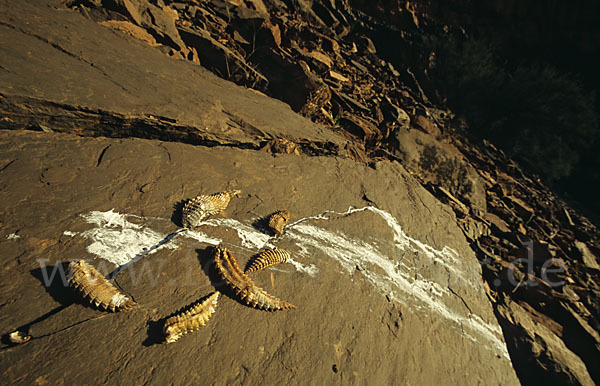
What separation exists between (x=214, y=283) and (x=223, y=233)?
0.50 metres

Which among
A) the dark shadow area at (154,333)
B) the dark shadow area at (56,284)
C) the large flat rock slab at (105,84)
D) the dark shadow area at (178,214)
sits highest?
the large flat rock slab at (105,84)

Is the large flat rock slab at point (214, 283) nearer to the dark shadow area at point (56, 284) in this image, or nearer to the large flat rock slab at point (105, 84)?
the dark shadow area at point (56, 284)

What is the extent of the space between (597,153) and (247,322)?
18.5 metres

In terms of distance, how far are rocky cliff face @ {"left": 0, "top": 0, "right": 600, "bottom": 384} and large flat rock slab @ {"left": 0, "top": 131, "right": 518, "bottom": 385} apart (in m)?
0.01

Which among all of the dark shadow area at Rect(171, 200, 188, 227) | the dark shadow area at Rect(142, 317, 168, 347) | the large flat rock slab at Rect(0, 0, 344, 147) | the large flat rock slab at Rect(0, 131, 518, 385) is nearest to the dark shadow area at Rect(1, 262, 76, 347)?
the large flat rock slab at Rect(0, 131, 518, 385)

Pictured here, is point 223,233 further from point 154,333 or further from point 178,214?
point 154,333

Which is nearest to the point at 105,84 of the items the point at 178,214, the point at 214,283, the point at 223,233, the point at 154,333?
the point at 178,214

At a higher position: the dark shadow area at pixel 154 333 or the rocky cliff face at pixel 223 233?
the rocky cliff face at pixel 223 233

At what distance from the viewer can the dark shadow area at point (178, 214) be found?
2293 millimetres

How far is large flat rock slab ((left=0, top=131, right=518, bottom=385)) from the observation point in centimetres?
160

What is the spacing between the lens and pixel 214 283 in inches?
79.4

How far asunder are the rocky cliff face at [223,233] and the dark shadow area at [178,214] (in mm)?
35

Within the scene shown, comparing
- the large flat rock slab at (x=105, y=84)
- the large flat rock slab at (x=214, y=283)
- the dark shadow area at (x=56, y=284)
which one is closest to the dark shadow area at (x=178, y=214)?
the large flat rock slab at (x=214, y=283)

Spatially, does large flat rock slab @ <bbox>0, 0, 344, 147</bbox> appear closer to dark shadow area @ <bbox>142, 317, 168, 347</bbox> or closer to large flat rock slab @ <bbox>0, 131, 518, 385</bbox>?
large flat rock slab @ <bbox>0, 131, 518, 385</bbox>
